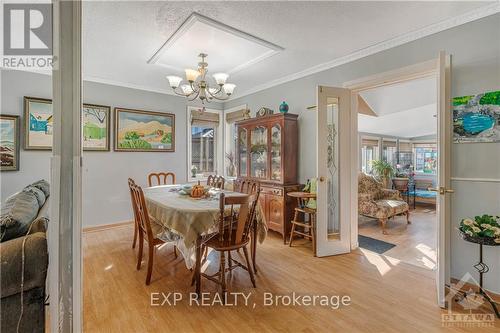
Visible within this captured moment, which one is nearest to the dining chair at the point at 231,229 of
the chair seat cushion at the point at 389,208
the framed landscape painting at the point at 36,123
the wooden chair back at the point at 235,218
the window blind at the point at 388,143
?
the wooden chair back at the point at 235,218

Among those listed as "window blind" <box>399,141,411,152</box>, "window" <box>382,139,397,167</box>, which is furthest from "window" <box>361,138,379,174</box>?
"window blind" <box>399,141,411,152</box>

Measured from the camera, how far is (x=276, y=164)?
3826 millimetres

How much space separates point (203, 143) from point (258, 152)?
5.74 feet

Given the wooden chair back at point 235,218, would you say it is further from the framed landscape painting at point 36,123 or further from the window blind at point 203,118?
the window blind at point 203,118

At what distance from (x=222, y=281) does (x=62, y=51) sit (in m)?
1.94

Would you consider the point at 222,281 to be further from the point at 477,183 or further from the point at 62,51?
the point at 477,183

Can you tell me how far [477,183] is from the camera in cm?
223

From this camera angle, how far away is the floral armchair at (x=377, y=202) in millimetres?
4078

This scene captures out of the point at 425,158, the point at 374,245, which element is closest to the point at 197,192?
the point at 374,245

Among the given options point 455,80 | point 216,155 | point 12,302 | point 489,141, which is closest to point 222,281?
point 12,302

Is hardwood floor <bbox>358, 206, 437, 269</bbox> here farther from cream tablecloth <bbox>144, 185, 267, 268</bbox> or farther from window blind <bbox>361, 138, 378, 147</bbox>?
cream tablecloth <bbox>144, 185, 267, 268</bbox>

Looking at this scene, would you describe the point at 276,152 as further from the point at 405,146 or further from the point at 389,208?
the point at 405,146

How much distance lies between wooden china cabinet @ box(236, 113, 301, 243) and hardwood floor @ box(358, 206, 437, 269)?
144 cm

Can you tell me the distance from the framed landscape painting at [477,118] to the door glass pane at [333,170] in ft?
3.99
